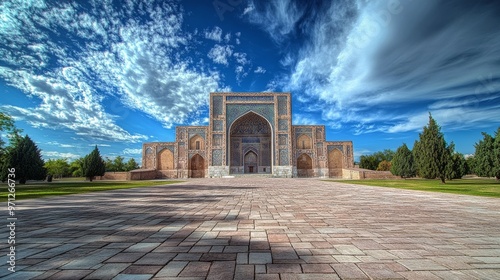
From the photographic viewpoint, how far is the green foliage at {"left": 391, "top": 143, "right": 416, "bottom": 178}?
1024 inches

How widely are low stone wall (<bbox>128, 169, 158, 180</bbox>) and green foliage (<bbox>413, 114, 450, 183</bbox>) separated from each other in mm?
28273

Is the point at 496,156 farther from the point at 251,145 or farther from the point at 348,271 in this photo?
the point at 251,145

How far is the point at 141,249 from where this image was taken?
2.42m

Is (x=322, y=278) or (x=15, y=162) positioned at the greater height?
(x=15, y=162)

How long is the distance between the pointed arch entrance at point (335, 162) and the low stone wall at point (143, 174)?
2413 cm

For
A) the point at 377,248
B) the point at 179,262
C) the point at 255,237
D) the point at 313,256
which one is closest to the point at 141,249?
the point at 179,262

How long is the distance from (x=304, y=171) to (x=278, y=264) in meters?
32.3

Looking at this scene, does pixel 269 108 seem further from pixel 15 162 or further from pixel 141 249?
pixel 141 249

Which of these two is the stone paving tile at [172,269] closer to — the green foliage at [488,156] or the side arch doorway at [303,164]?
the green foliage at [488,156]

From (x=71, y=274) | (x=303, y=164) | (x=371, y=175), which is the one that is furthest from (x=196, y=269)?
(x=303, y=164)

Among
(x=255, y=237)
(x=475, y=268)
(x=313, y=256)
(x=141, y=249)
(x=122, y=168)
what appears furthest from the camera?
(x=122, y=168)

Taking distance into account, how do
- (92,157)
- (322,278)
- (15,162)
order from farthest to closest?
1. (92,157)
2. (15,162)
3. (322,278)

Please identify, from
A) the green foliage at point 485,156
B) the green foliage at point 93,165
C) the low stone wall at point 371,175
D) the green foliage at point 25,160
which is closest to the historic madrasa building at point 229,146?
the low stone wall at point 371,175

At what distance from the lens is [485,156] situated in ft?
59.0
